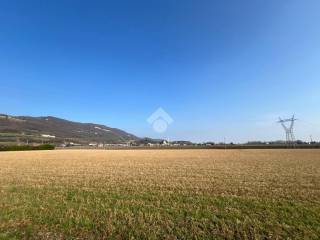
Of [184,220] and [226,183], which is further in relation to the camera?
[226,183]

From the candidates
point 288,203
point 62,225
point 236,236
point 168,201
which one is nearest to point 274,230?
point 236,236

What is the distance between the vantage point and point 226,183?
55.0ft

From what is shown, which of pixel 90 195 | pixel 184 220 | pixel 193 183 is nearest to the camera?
pixel 184 220

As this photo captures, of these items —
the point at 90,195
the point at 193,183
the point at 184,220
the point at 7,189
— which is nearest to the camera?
the point at 184,220

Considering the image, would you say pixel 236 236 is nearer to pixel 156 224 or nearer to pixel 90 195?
pixel 156 224

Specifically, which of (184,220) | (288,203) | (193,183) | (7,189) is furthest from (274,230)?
(7,189)

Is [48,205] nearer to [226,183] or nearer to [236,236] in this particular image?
[236,236]

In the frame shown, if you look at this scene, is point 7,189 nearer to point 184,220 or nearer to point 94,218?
point 94,218

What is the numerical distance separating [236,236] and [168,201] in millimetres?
4649

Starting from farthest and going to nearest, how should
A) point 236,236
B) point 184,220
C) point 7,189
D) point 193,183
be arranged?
point 193,183
point 7,189
point 184,220
point 236,236

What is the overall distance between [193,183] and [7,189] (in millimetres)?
11501

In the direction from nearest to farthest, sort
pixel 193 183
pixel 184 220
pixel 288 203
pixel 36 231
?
pixel 36 231
pixel 184 220
pixel 288 203
pixel 193 183

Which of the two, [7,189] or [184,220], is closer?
[184,220]

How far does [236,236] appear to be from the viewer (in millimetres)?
8125
